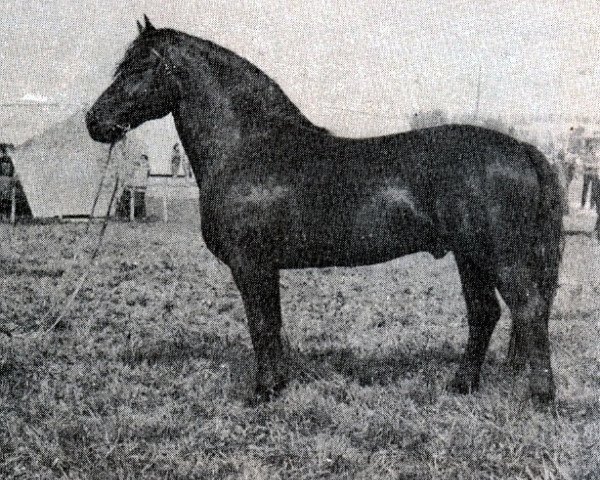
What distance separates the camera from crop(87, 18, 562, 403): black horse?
4.08 metres

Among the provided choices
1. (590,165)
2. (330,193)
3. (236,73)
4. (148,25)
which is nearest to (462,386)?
(330,193)

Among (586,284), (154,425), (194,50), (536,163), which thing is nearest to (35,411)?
(154,425)

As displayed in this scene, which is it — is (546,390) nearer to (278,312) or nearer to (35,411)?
(278,312)

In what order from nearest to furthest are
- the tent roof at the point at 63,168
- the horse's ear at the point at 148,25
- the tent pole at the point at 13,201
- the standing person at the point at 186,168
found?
the horse's ear at the point at 148,25 → the tent pole at the point at 13,201 → the tent roof at the point at 63,168 → the standing person at the point at 186,168

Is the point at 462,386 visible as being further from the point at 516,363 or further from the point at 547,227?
the point at 547,227

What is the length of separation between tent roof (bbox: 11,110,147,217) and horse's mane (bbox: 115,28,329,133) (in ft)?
36.8

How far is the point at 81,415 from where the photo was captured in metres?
4.27

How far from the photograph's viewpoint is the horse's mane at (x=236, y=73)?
178 inches

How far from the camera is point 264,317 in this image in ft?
14.8

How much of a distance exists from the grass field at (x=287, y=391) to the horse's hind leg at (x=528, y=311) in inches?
13.6

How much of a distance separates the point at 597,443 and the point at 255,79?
314 cm

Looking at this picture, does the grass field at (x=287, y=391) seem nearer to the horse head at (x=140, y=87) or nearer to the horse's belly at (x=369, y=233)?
the horse's belly at (x=369, y=233)

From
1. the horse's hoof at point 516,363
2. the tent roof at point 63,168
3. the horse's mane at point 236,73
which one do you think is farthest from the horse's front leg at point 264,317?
the tent roof at point 63,168

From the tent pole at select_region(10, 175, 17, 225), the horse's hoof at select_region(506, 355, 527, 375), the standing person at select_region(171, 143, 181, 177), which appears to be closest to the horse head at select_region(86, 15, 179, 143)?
the horse's hoof at select_region(506, 355, 527, 375)
